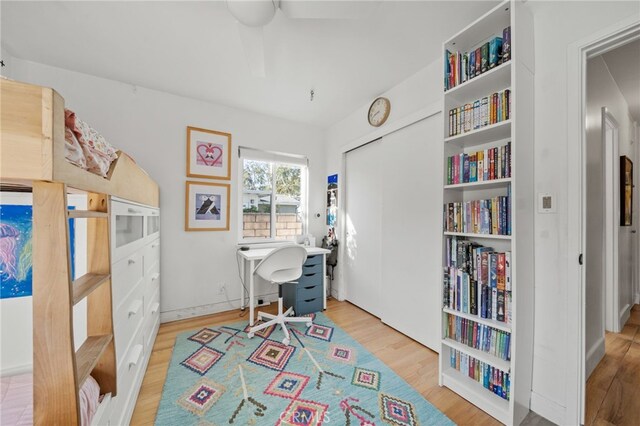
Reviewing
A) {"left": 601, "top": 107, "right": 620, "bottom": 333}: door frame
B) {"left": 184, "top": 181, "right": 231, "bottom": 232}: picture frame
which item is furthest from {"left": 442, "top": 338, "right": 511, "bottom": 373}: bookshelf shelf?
{"left": 184, "top": 181, "right": 231, "bottom": 232}: picture frame

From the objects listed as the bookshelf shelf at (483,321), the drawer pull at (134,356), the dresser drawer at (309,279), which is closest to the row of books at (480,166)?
the bookshelf shelf at (483,321)

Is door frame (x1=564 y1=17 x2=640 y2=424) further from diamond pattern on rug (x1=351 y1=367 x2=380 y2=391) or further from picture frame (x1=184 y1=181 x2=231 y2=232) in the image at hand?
picture frame (x1=184 y1=181 x2=231 y2=232)

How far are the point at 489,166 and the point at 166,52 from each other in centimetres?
263

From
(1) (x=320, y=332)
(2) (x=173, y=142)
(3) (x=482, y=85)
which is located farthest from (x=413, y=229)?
(2) (x=173, y=142)

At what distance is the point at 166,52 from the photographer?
2051 millimetres

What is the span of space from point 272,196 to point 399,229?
69.6 inches

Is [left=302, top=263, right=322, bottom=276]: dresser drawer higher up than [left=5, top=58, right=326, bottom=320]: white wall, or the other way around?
[left=5, top=58, right=326, bottom=320]: white wall

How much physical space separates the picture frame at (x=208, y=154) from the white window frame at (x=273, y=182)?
17cm

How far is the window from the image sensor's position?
324 centimetres

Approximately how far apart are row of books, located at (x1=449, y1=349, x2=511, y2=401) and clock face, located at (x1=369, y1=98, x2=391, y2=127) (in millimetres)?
2259

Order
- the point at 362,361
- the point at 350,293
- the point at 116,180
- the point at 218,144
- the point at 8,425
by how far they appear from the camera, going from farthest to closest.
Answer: the point at 350,293
the point at 218,144
the point at 362,361
the point at 116,180
the point at 8,425

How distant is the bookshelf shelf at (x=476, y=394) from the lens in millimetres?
1412

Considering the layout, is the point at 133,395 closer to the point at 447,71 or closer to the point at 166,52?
the point at 166,52

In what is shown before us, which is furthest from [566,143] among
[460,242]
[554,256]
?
[460,242]
